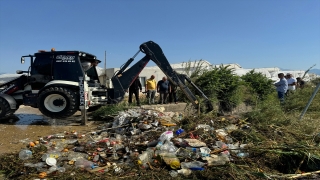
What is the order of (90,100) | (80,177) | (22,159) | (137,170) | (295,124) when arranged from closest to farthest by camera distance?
(80,177) → (137,170) → (22,159) → (295,124) → (90,100)

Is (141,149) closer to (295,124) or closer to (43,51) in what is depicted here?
(295,124)

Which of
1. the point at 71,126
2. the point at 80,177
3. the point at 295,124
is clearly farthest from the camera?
the point at 71,126

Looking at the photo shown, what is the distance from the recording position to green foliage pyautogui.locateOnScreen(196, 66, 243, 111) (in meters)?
8.82

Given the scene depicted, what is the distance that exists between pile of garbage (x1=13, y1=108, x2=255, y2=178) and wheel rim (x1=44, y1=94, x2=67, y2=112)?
1446mm

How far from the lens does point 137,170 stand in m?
3.22

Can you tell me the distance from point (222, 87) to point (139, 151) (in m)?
5.80

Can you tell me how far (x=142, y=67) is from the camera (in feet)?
Result: 22.1

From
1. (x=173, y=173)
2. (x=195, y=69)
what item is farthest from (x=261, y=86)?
(x=173, y=173)

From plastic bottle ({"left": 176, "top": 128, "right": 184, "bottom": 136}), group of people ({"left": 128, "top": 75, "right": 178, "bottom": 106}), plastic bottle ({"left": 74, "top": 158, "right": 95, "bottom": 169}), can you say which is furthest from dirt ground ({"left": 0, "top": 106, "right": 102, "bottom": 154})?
→ plastic bottle ({"left": 176, "top": 128, "right": 184, "bottom": 136})

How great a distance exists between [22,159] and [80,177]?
1.31m

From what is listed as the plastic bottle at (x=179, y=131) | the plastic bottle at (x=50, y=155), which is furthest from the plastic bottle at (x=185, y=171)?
the plastic bottle at (x=50, y=155)

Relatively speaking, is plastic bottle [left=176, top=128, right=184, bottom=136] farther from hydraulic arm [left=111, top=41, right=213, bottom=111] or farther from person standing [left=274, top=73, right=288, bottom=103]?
person standing [left=274, top=73, right=288, bottom=103]

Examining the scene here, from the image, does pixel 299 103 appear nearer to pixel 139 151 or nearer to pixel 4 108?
pixel 139 151

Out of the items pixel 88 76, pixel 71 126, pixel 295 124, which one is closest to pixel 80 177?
pixel 71 126
